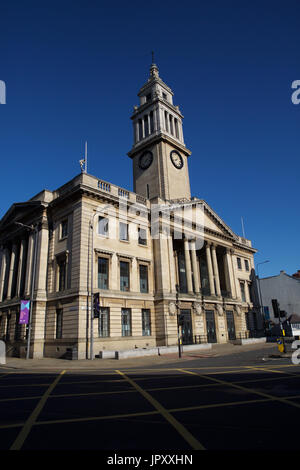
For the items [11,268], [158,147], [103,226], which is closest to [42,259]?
[103,226]

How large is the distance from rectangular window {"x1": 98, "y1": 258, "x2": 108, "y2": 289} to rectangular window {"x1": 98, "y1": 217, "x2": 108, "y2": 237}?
2.64 meters

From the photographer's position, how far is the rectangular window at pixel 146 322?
31.7 m

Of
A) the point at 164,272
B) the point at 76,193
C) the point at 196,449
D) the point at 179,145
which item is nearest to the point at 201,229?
the point at 164,272

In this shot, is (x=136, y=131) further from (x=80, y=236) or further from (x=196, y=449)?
(x=196, y=449)

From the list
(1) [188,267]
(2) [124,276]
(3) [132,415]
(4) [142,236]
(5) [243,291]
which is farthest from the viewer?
(5) [243,291]

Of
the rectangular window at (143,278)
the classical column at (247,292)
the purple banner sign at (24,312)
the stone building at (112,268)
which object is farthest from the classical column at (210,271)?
the purple banner sign at (24,312)

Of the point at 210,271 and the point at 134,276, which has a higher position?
the point at 210,271

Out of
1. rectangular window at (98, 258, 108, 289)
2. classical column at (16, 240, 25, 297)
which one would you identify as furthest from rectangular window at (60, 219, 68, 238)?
classical column at (16, 240, 25, 297)

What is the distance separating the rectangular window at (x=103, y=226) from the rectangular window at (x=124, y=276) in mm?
3648

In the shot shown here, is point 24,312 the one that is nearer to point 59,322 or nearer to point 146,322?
point 59,322

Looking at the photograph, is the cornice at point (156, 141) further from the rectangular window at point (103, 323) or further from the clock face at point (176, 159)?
the rectangular window at point (103, 323)

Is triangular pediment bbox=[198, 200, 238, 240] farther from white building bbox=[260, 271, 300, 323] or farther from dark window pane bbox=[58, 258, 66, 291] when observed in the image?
white building bbox=[260, 271, 300, 323]

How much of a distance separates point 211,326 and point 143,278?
12.2 m

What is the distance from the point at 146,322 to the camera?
32.0 meters
